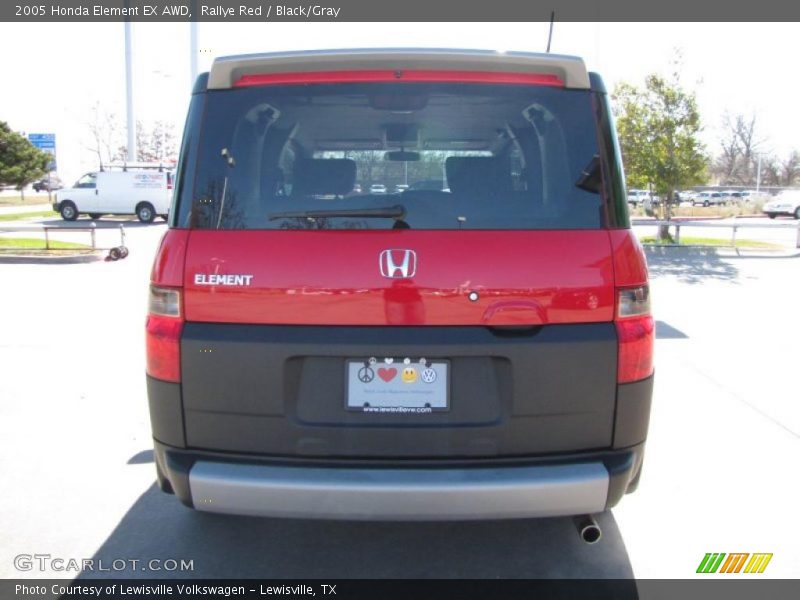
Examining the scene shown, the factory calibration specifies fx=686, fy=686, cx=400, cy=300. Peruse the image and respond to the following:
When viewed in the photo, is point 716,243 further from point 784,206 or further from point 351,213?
point 784,206

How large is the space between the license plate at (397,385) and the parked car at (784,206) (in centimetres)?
4209

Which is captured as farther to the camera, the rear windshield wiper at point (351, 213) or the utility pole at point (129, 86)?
the utility pole at point (129, 86)

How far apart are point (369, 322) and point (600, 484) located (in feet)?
3.49

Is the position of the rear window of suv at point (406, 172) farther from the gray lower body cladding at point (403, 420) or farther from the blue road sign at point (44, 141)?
the blue road sign at point (44, 141)

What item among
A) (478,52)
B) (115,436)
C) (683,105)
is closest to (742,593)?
(478,52)

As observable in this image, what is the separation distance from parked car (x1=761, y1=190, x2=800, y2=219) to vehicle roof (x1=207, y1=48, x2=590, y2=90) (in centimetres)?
A: 4167

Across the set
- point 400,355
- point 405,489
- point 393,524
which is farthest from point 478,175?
point 393,524

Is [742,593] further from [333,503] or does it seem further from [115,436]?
[115,436]

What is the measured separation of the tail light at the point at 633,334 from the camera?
8.76ft

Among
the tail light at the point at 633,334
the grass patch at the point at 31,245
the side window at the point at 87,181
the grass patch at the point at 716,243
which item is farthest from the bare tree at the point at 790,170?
the tail light at the point at 633,334

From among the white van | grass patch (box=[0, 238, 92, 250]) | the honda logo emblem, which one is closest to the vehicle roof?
the honda logo emblem

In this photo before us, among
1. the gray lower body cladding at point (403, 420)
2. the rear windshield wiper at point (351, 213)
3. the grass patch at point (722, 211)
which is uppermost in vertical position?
the rear windshield wiper at point (351, 213)

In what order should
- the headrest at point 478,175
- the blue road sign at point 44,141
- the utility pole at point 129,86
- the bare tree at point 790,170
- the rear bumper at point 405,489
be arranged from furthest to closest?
the bare tree at point 790,170 < the blue road sign at point 44,141 < the utility pole at point 129,86 < the headrest at point 478,175 < the rear bumper at point 405,489

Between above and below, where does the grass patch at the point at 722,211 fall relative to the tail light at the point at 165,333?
below
